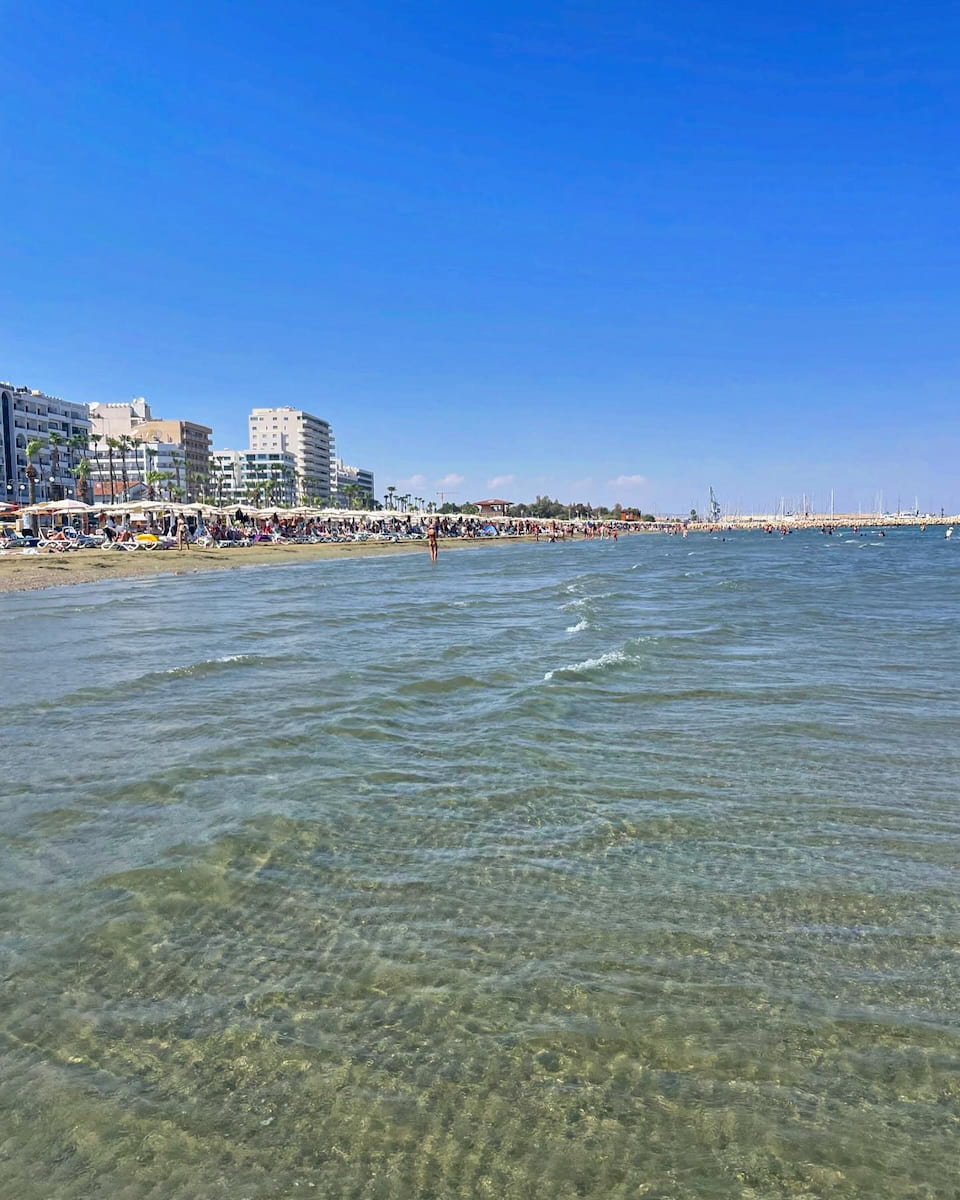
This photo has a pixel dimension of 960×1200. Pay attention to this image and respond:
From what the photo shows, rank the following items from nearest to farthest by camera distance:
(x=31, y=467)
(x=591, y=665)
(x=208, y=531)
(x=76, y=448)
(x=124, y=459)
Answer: (x=591, y=665), (x=208, y=531), (x=31, y=467), (x=76, y=448), (x=124, y=459)

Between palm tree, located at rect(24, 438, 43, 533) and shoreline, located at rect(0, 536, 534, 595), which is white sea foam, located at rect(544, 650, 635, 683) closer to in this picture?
shoreline, located at rect(0, 536, 534, 595)

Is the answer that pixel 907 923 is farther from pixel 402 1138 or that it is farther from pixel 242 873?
pixel 242 873

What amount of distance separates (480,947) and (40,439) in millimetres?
124801

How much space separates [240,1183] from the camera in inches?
133

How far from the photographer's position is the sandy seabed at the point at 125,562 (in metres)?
41.0

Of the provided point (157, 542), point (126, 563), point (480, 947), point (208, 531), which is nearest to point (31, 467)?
point (208, 531)

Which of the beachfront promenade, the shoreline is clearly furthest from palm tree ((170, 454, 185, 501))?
the shoreline

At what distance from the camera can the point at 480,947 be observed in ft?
17.1

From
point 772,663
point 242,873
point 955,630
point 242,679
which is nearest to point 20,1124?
Answer: point 242,873

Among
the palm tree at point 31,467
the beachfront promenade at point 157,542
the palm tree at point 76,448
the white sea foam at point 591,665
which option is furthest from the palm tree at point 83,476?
the white sea foam at point 591,665

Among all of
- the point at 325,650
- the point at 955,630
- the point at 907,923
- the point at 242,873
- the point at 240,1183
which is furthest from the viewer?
the point at 955,630

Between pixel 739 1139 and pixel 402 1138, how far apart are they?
144 cm

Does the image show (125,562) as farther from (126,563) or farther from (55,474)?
(55,474)

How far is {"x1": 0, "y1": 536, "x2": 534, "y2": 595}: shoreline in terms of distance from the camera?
133 ft
